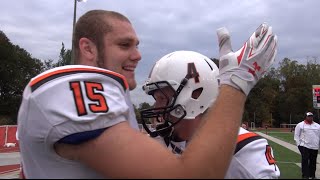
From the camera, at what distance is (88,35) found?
75.5 inches

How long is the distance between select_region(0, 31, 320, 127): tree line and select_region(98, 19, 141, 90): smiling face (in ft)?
183

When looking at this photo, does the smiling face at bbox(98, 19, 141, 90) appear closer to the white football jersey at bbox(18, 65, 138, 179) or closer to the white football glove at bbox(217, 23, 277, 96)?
the white football jersey at bbox(18, 65, 138, 179)

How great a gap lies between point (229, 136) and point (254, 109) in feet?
246

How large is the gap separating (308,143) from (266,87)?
66.7 m

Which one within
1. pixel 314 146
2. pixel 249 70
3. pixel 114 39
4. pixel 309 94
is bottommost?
pixel 314 146

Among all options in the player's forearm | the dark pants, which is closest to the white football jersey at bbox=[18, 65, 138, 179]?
the player's forearm

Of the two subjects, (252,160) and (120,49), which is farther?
(252,160)

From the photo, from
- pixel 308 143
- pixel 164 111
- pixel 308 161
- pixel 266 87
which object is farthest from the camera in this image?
pixel 266 87

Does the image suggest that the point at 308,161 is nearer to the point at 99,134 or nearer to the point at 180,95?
the point at 180,95

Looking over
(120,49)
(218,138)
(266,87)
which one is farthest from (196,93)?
(266,87)

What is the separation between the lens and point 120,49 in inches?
75.7

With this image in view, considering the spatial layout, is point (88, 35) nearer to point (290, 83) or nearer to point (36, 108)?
point (36, 108)

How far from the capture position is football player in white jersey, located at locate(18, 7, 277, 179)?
1.32 meters

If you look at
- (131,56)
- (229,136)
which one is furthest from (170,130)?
(229,136)
